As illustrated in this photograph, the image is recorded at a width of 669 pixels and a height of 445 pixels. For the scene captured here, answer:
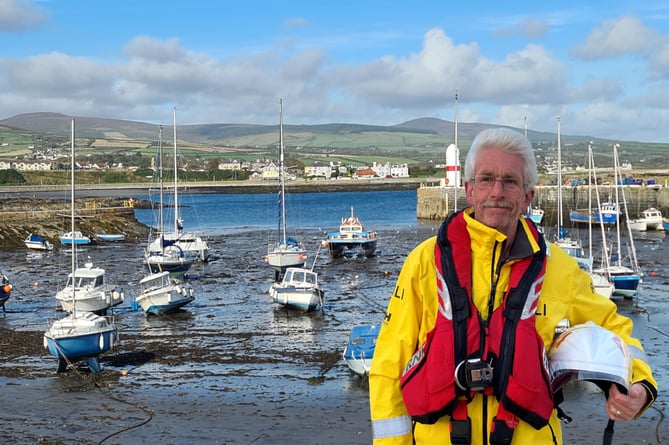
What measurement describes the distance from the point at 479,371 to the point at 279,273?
34293 millimetres

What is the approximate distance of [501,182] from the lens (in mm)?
3416

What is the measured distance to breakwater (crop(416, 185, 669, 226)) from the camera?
230ft

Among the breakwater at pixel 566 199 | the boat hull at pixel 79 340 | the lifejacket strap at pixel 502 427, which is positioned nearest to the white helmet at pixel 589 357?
the lifejacket strap at pixel 502 427

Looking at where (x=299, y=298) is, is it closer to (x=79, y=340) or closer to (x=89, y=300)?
(x=89, y=300)

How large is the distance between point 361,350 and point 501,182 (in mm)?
14788

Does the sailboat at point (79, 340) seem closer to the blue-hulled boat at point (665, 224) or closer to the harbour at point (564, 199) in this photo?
the harbour at point (564, 199)

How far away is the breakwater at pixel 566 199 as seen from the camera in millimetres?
70062

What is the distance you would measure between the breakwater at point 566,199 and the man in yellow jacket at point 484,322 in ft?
198

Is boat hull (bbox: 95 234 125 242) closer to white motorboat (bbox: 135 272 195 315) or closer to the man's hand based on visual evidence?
white motorboat (bbox: 135 272 195 315)

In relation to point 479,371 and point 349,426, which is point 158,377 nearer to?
point 349,426

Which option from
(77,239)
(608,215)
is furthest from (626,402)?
(608,215)

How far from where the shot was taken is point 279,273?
3738 centimetres

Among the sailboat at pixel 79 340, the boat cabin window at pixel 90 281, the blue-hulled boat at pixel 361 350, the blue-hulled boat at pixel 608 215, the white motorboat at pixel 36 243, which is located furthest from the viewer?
the blue-hulled boat at pixel 608 215

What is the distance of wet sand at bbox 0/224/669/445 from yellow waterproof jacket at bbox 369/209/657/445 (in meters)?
10.5
